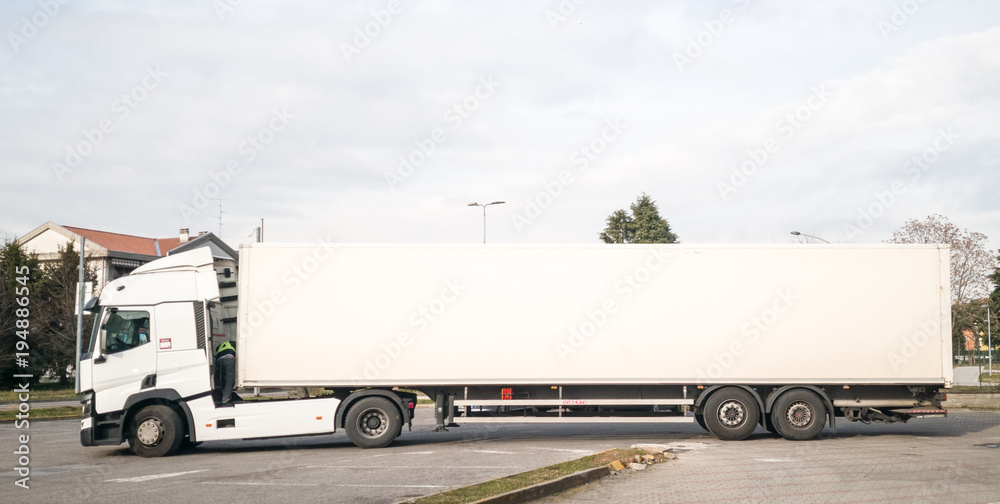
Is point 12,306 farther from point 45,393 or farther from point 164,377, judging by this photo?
point 164,377

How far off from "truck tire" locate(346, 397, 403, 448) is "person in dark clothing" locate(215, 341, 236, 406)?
1891 millimetres

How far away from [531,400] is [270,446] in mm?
4619

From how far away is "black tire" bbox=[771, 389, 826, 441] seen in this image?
12.9 m

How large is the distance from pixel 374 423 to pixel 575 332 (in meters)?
3.56

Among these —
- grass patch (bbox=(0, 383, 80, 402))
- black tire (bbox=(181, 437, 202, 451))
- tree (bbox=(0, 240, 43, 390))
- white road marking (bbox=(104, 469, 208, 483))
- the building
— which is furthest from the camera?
the building

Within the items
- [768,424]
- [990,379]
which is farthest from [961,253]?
[768,424]

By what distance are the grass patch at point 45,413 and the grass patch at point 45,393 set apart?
5.73 meters

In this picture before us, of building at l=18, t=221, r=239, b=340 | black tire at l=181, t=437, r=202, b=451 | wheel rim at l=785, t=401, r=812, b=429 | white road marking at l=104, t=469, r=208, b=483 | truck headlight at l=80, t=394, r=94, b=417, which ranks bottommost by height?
black tire at l=181, t=437, r=202, b=451

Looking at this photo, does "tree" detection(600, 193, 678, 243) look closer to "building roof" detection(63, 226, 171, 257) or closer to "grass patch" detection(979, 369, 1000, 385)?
"grass patch" detection(979, 369, 1000, 385)

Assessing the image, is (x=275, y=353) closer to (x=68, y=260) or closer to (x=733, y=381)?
(x=733, y=381)

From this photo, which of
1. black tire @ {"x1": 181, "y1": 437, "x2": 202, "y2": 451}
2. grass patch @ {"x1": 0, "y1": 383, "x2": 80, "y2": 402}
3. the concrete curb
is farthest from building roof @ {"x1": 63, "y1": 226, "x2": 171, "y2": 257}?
the concrete curb

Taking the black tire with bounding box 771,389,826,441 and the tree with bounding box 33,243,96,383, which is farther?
the tree with bounding box 33,243,96,383

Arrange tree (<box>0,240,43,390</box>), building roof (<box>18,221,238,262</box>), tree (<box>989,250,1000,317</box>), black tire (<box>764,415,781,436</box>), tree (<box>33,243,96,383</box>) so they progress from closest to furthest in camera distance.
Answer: black tire (<box>764,415,781,436</box>), tree (<box>0,240,43,390</box>), tree (<box>33,243,96,383</box>), building roof (<box>18,221,238,262</box>), tree (<box>989,250,1000,317</box>)

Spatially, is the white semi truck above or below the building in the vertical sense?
below
